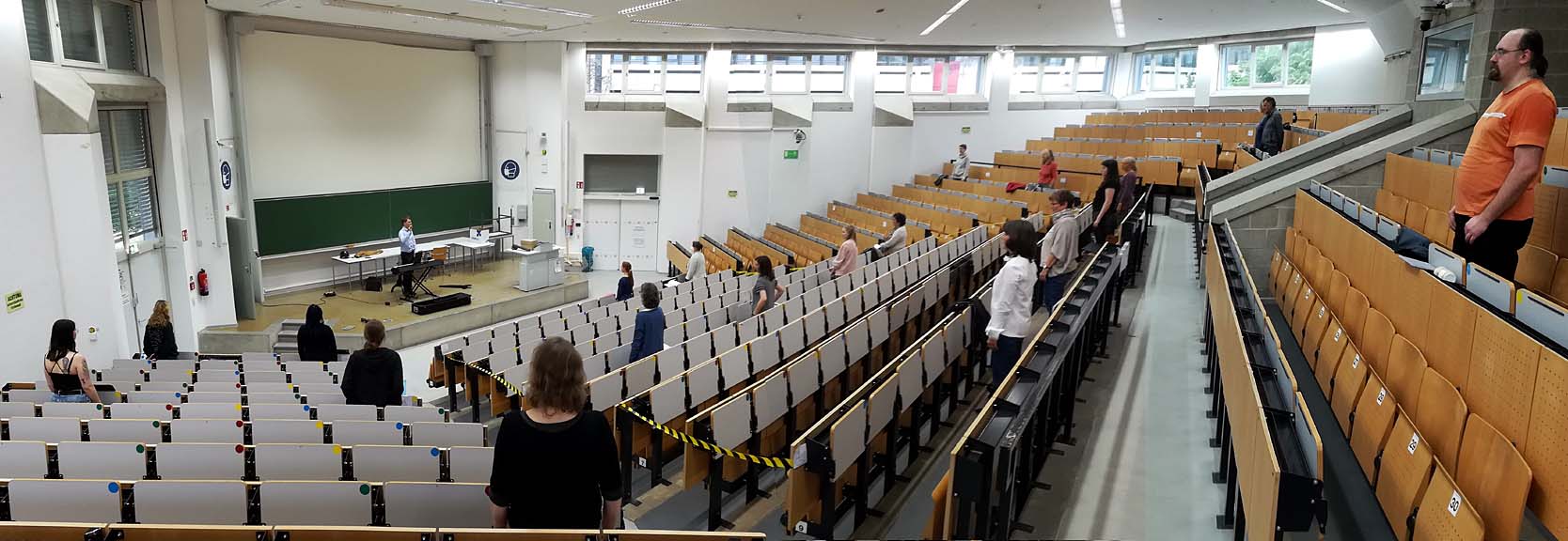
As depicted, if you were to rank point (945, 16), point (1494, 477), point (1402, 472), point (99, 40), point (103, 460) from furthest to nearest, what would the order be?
point (945, 16) → point (99, 40) → point (103, 460) → point (1402, 472) → point (1494, 477)

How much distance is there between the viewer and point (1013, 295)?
15.8 feet

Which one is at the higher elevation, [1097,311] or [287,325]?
[1097,311]

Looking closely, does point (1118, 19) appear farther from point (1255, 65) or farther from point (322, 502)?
point (322, 502)

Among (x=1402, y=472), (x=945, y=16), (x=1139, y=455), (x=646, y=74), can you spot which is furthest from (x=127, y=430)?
(x=646, y=74)

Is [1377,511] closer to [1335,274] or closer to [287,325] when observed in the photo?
[1335,274]

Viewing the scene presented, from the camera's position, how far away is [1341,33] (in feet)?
47.5

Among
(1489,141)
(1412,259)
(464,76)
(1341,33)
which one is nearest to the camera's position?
(1489,141)

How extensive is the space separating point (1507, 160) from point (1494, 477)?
1.95 metres

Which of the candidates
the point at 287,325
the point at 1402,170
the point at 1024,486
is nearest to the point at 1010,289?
the point at 1024,486

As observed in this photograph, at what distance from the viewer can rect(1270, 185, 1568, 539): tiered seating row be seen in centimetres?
236

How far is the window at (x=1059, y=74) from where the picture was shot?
19.0m

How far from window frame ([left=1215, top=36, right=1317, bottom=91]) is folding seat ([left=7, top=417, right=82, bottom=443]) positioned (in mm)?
18308

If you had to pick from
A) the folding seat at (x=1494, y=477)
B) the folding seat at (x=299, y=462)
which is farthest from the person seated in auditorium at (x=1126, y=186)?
the folding seat at (x=299, y=462)

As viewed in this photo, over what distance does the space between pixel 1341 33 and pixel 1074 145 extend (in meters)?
4.78
